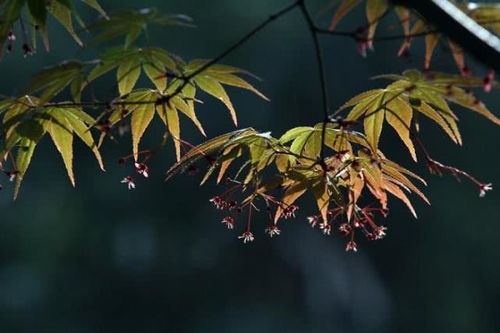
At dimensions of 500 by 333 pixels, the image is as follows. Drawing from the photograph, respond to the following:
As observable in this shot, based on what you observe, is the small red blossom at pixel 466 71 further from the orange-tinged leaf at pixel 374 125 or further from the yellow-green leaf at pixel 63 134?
the yellow-green leaf at pixel 63 134

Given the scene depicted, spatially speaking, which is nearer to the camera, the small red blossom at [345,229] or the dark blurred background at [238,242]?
the small red blossom at [345,229]

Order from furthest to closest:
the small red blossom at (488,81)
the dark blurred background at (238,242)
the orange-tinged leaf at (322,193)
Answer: the dark blurred background at (238,242), the orange-tinged leaf at (322,193), the small red blossom at (488,81)

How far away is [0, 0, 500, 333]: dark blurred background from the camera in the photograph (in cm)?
360

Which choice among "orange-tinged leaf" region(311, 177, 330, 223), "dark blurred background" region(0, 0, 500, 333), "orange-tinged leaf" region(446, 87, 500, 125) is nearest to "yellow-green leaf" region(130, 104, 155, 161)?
"orange-tinged leaf" region(311, 177, 330, 223)

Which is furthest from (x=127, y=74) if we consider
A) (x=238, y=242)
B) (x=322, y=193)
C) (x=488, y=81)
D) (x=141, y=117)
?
(x=238, y=242)

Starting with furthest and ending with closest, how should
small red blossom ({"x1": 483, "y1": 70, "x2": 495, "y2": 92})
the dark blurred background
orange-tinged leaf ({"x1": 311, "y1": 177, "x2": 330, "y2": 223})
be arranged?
the dark blurred background < orange-tinged leaf ({"x1": 311, "y1": 177, "x2": 330, "y2": 223}) < small red blossom ({"x1": 483, "y1": 70, "x2": 495, "y2": 92})

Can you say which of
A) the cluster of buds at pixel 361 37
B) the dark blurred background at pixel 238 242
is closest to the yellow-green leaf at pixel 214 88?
the cluster of buds at pixel 361 37

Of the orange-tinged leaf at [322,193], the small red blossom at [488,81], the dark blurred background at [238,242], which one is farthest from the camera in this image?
the dark blurred background at [238,242]

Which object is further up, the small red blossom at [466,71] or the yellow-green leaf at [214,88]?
the yellow-green leaf at [214,88]

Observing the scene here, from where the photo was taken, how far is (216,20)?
146 inches

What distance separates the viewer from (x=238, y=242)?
3.73m

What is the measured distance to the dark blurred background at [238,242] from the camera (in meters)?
Answer: 3.60

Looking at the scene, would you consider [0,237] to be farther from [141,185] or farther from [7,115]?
[7,115]

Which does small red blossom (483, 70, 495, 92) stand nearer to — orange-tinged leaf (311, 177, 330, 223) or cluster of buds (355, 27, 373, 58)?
cluster of buds (355, 27, 373, 58)
